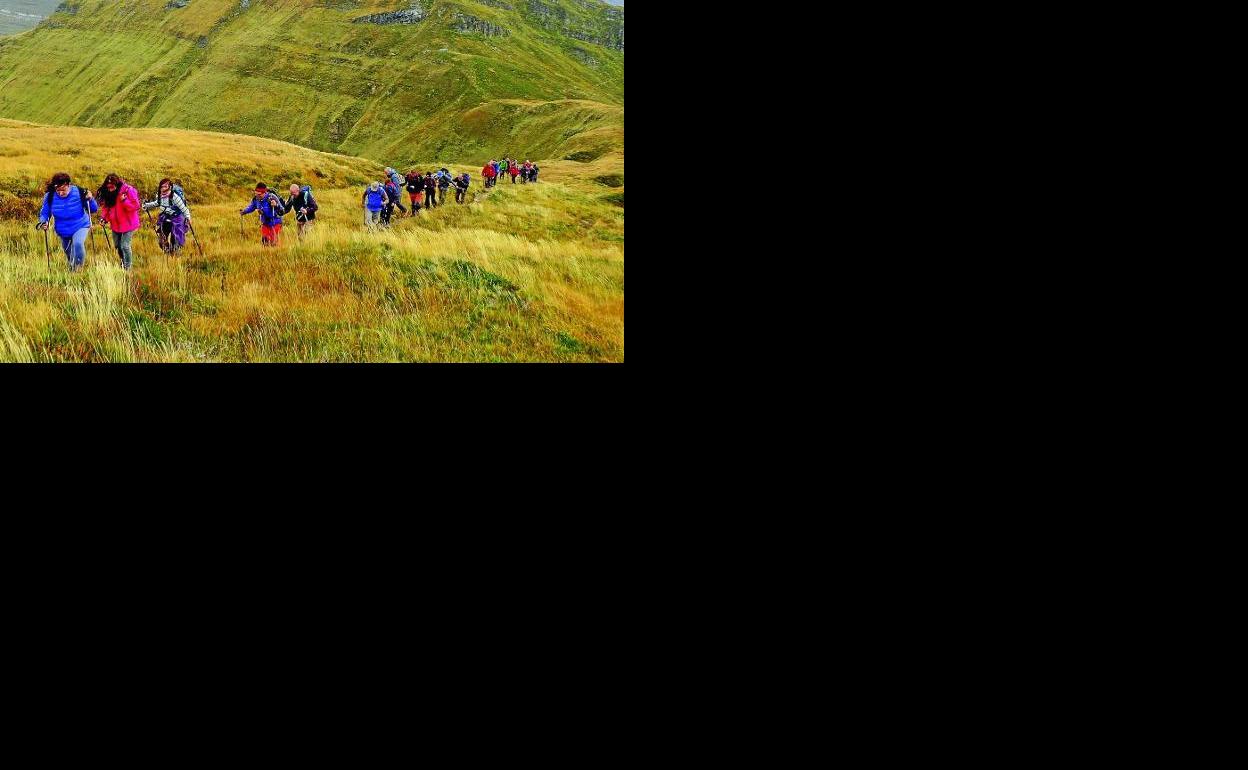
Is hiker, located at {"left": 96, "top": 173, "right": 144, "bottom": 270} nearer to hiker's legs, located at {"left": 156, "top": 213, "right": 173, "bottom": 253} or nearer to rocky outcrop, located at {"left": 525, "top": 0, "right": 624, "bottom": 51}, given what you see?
hiker's legs, located at {"left": 156, "top": 213, "right": 173, "bottom": 253}

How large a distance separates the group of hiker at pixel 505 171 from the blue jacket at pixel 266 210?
3.70 m

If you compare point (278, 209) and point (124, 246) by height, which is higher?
point (278, 209)

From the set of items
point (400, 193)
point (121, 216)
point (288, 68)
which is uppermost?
point (288, 68)

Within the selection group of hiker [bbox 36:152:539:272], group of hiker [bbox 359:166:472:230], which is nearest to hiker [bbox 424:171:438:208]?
group of hiker [bbox 359:166:472:230]

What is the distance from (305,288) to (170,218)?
1.37m

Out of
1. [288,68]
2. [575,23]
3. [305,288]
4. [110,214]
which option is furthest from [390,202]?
[575,23]

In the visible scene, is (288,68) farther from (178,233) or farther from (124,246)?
(124,246)

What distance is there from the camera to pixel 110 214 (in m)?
6.36

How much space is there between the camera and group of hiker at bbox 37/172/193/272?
6.24 m

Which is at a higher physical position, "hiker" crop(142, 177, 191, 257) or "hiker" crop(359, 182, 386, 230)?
"hiker" crop(359, 182, 386, 230)

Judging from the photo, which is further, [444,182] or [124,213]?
[444,182]

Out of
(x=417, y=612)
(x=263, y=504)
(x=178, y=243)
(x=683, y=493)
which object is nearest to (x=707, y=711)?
(x=417, y=612)

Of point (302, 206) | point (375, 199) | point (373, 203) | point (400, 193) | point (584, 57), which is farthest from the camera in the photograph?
point (584, 57)

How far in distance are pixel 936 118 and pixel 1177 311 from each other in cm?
167
